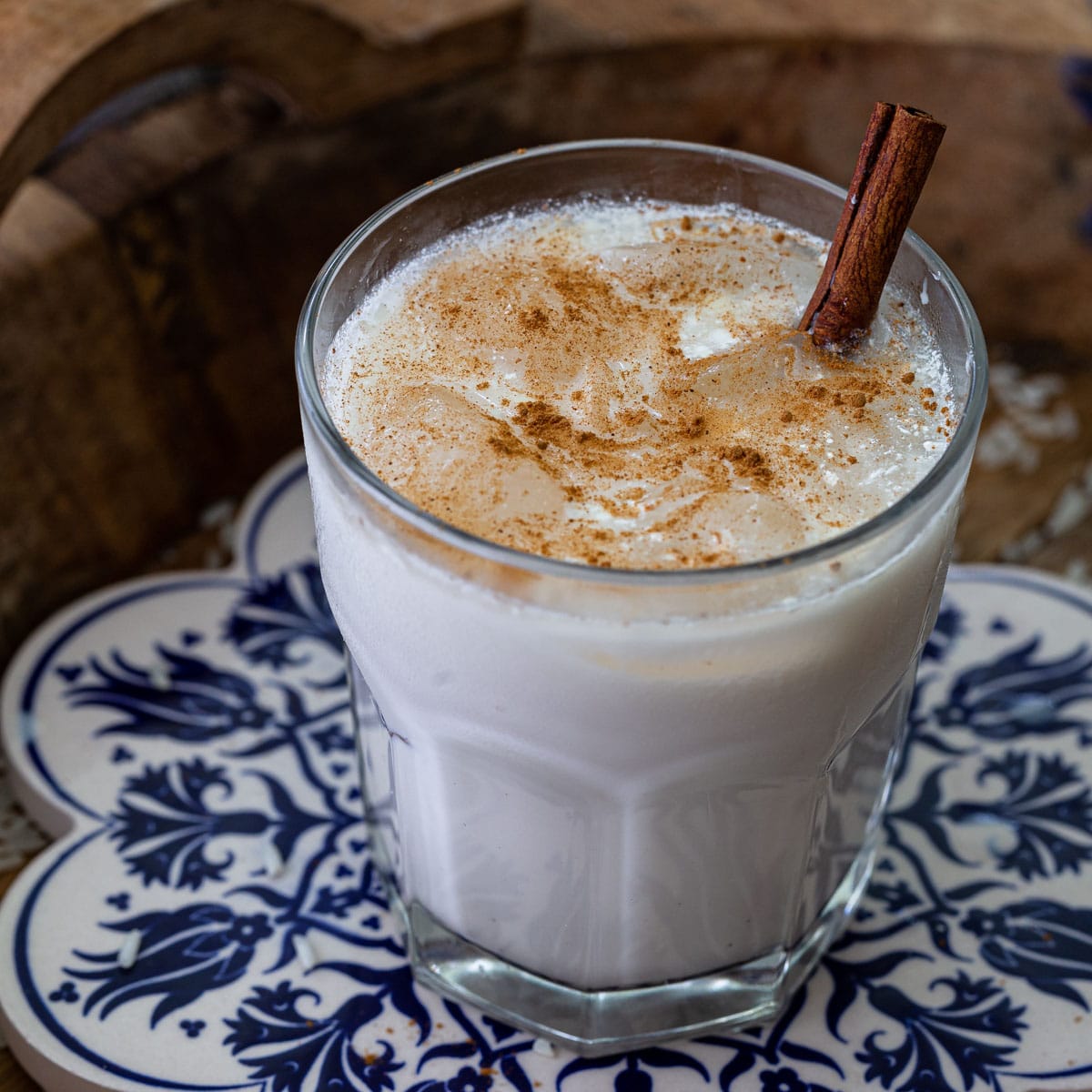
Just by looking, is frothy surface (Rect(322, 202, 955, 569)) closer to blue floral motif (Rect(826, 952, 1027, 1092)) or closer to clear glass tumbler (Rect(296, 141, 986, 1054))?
clear glass tumbler (Rect(296, 141, 986, 1054))

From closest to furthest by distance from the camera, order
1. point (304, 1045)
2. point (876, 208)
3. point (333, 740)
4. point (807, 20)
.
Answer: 1. point (876, 208)
2. point (304, 1045)
3. point (333, 740)
4. point (807, 20)

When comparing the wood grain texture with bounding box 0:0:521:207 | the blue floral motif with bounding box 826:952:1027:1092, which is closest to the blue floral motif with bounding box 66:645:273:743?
the wood grain texture with bounding box 0:0:521:207

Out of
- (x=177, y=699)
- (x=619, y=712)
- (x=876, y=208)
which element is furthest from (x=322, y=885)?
(x=876, y=208)

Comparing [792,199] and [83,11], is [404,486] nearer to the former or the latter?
[792,199]

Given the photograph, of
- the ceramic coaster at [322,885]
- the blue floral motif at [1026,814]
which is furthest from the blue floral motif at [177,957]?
the blue floral motif at [1026,814]

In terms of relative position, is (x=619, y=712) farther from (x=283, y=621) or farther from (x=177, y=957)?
(x=283, y=621)

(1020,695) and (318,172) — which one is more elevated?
(318,172)
